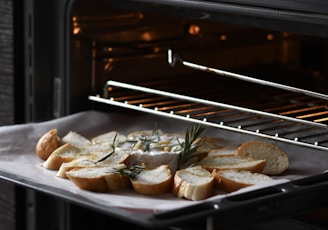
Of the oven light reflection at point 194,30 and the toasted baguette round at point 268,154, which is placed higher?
the oven light reflection at point 194,30

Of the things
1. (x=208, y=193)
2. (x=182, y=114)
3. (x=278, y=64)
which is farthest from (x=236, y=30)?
(x=208, y=193)

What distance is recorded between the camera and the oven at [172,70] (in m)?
1.40

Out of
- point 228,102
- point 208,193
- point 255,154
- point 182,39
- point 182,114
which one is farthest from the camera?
point 182,39

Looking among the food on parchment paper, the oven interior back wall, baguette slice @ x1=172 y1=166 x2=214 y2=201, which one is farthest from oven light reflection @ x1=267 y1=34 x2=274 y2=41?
baguette slice @ x1=172 y1=166 x2=214 y2=201

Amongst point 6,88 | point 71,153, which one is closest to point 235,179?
point 71,153

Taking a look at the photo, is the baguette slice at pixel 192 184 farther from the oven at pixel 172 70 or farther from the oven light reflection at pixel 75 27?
the oven light reflection at pixel 75 27

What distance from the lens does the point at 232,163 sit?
1.37 metres

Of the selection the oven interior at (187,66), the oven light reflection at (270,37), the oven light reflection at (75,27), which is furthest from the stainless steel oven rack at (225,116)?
the oven light reflection at (270,37)

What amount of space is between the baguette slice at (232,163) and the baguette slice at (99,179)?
137 millimetres

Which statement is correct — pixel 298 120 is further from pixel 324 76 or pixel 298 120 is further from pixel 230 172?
pixel 324 76

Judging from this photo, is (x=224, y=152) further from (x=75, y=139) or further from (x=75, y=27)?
(x=75, y=27)

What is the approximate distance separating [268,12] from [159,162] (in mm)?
282

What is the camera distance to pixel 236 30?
6.08 ft

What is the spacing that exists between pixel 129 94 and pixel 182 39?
167 mm
